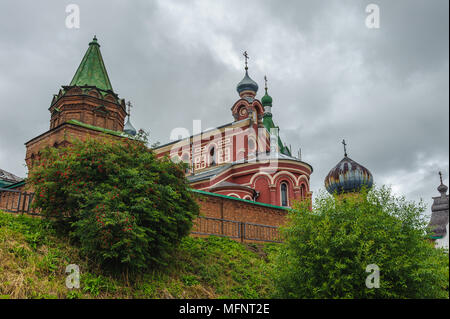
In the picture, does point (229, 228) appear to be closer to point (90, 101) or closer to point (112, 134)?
point (112, 134)

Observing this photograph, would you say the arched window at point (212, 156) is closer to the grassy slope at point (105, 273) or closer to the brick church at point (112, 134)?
the brick church at point (112, 134)

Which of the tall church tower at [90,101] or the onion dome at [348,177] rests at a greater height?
the tall church tower at [90,101]

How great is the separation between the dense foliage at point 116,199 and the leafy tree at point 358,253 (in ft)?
9.04

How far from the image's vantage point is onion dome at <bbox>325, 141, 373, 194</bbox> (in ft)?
76.4

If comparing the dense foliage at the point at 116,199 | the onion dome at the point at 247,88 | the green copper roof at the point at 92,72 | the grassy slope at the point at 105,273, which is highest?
the onion dome at the point at 247,88

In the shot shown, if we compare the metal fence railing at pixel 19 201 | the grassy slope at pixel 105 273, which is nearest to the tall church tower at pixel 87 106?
the metal fence railing at pixel 19 201

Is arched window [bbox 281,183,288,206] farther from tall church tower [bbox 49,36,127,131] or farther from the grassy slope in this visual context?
the grassy slope

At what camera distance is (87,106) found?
72.4 feet

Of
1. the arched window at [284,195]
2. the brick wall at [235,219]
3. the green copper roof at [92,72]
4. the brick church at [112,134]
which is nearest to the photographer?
the brick wall at [235,219]

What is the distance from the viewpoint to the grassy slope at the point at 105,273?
7.27 m
